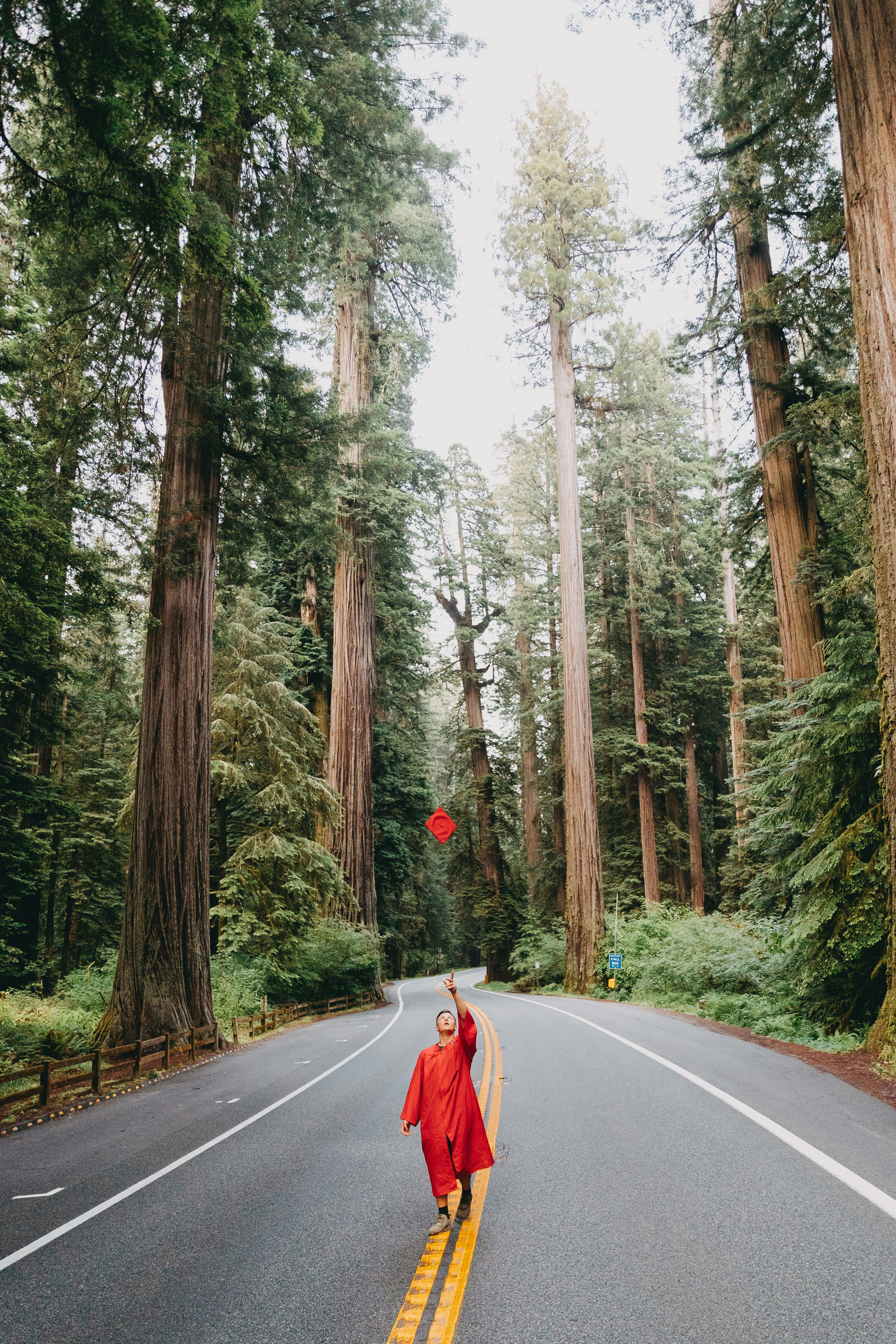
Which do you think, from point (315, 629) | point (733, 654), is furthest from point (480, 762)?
point (733, 654)

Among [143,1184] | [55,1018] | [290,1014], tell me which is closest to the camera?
[143,1184]

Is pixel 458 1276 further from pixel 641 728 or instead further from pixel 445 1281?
pixel 641 728

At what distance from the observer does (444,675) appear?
1305 inches

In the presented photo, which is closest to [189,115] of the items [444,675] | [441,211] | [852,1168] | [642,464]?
[852,1168]

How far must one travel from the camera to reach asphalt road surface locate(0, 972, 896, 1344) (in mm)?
3369

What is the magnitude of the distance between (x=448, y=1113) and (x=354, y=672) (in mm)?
17473

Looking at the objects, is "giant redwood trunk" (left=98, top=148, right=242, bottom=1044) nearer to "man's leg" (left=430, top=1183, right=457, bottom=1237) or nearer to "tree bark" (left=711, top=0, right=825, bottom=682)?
"man's leg" (left=430, top=1183, right=457, bottom=1237)

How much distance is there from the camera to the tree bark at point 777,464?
12383 millimetres

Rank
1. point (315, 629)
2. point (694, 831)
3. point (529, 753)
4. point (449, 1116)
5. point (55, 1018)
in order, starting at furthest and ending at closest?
point (529, 753) < point (694, 831) < point (315, 629) < point (55, 1018) < point (449, 1116)

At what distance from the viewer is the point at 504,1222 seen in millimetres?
4430

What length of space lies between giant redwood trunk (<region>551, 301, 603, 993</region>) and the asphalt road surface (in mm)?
11708

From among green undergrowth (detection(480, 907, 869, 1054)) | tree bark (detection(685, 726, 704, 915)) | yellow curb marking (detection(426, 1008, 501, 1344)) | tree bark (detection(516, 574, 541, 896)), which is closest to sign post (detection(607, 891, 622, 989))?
green undergrowth (detection(480, 907, 869, 1054))

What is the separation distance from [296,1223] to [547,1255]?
1.54 meters

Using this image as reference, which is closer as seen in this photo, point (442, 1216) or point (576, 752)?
point (442, 1216)
